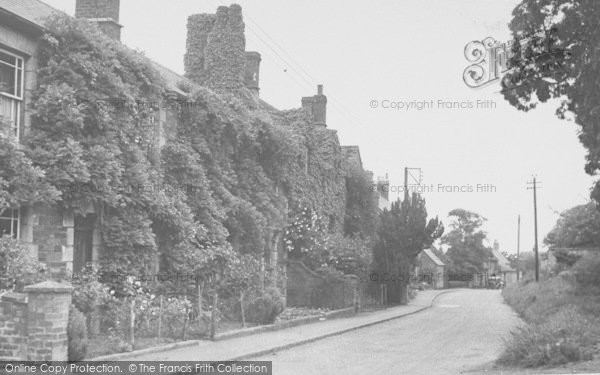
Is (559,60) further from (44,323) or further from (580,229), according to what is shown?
(580,229)

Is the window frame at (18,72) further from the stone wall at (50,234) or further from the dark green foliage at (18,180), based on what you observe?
the stone wall at (50,234)

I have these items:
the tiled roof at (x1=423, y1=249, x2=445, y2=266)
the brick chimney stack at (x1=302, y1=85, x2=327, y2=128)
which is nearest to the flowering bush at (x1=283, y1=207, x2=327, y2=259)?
the brick chimney stack at (x1=302, y1=85, x2=327, y2=128)

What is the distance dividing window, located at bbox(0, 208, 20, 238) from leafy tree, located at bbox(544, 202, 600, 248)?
22207mm

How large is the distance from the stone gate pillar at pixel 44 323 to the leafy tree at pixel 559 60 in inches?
447

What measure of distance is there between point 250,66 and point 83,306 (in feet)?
65.6

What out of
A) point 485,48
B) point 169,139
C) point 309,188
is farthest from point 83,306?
point 309,188

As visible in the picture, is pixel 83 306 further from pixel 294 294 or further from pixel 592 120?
pixel 294 294

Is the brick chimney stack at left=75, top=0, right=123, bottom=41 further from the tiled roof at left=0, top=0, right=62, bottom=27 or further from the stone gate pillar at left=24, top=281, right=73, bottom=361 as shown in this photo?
the stone gate pillar at left=24, top=281, right=73, bottom=361

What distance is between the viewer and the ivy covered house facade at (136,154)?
523 inches

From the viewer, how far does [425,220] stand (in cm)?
3616

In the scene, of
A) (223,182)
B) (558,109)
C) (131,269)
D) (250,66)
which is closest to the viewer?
(131,269)

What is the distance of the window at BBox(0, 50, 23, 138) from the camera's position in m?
12.9

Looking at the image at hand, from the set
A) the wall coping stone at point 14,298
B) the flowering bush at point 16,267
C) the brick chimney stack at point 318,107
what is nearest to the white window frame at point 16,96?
the flowering bush at point 16,267

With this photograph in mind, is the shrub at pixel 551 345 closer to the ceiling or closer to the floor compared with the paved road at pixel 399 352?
closer to the ceiling
